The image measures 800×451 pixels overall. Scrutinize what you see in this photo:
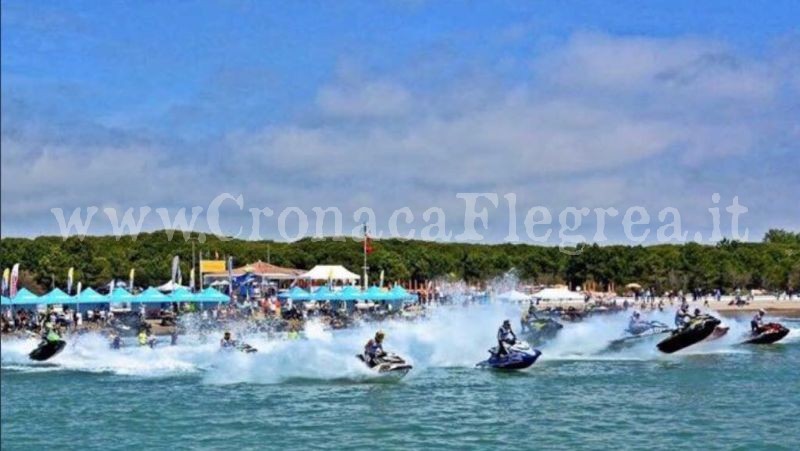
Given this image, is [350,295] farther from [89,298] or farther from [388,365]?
[388,365]

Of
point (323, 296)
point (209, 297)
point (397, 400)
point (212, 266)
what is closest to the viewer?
point (397, 400)

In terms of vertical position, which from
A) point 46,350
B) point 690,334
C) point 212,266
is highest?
point 212,266

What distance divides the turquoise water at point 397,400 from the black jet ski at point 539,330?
4.05 metres

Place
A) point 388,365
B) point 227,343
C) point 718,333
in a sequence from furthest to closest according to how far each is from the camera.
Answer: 1. point 718,333
2. point 227,343
3. point 388,365

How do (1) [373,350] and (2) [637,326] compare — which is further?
(2) [637,326]

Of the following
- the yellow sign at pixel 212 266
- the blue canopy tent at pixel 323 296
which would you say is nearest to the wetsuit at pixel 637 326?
the blue canopy tent at pixel 323 296

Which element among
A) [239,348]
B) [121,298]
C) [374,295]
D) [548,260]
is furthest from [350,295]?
[548,260]

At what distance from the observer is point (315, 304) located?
78000 millimetres

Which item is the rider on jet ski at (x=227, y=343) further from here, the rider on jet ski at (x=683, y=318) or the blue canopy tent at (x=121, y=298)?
the blue canopy tent at (x=121, y=298)

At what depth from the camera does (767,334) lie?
46.1 meters

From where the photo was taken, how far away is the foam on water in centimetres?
3231

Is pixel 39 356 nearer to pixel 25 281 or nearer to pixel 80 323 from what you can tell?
pixel 80 323

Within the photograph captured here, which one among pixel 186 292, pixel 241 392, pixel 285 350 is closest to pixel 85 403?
pixel 241 392

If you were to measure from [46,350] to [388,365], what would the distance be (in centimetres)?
1412
